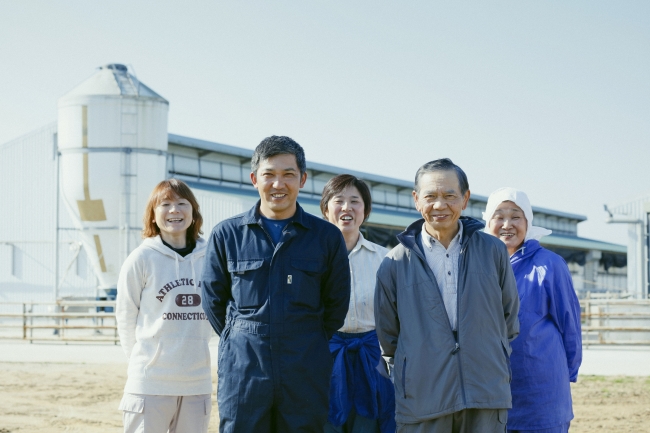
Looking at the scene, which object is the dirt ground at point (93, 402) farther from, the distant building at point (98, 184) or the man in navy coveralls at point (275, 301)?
the distant building at point (98, 184)

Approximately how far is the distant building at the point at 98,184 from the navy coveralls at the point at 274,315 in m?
15.1

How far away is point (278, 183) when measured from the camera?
10.9 feet

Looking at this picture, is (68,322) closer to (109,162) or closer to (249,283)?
(109,162)

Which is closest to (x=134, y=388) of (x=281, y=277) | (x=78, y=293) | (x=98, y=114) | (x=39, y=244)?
(x=281, y=277)

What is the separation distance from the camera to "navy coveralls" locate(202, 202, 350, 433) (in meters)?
3.12

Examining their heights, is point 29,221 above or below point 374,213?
below

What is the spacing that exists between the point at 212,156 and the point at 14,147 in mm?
6290

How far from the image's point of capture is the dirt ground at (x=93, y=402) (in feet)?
24.1

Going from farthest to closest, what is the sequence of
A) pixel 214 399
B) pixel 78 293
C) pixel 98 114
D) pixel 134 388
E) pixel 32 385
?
pixel 78 293 → pixel 98 114 → pixel 32 385 → pixel 214 399 → pixel 134 388

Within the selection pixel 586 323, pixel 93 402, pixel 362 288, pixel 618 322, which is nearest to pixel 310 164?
pixel 618 322

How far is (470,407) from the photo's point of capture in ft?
10.3

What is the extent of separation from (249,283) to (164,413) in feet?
3.72

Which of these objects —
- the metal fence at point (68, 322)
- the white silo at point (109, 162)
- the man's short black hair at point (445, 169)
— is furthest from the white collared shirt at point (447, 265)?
the white silo at point (109, 162)

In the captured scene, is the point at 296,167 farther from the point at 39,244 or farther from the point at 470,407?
the point at 39,244
